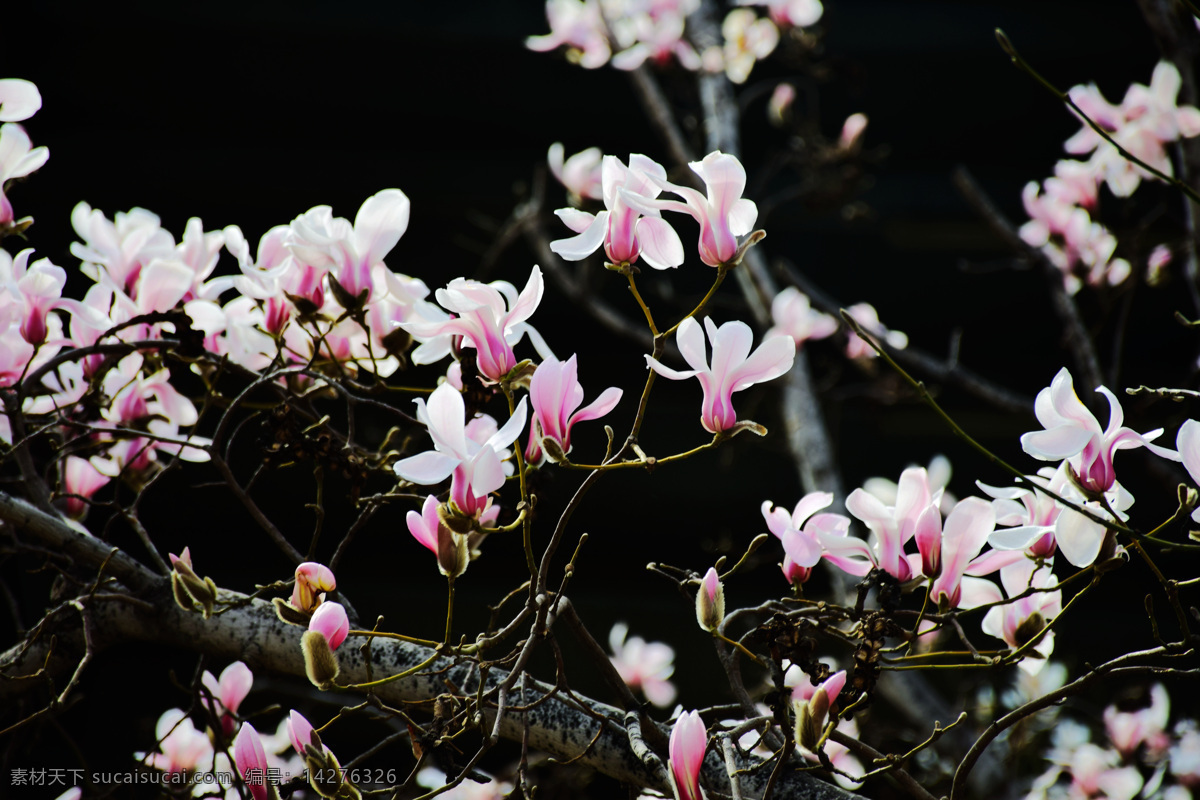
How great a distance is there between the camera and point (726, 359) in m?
0.43

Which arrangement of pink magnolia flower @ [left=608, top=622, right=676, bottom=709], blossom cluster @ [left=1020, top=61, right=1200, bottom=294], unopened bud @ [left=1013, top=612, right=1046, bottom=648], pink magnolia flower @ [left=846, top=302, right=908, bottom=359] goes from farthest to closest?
pink magnolia flower @ [left=846, top=302, right=908, bottom=359] → pink magnolia flower @ [left=608, top=622, right=676, bottom=709] → blossom cluster @ [left=1020, top=61, right=1200, bottom=294] → unopened bud @ [left=1013, top=612, right=1046, bottom=648]

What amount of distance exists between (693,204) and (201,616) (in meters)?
0.45

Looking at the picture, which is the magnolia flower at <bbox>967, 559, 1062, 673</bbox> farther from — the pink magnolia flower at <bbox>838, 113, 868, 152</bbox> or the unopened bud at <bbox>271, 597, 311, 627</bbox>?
the pink magnolia flower at <bbox>838, 113, 868, 152</bbox>

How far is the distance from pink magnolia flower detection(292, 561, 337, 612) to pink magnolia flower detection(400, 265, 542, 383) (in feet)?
0.46

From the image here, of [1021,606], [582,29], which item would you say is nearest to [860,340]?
[582,29]

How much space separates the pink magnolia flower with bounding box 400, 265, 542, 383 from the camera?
440 mm

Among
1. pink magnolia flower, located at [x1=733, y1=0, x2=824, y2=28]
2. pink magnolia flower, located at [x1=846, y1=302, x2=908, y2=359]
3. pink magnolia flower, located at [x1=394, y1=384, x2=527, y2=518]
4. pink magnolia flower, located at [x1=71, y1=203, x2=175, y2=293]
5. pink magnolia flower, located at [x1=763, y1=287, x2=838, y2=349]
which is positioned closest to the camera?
pink magnolia flower, located at [x1=394, y1=384, x2=527, y2=518]

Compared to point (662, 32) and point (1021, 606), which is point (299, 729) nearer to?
point (1021, 606)

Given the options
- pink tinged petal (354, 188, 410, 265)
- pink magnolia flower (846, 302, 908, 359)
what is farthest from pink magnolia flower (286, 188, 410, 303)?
pink magnolia flower (846, 302, 908, 359)

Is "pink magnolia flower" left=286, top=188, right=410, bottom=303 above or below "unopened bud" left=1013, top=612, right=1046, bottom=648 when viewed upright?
above

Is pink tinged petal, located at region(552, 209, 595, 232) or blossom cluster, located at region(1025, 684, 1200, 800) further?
blossom cluster, located at region(1025, 684, 1200, 800)

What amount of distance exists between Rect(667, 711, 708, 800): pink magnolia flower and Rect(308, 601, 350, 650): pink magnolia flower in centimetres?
18

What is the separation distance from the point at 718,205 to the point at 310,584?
305mm

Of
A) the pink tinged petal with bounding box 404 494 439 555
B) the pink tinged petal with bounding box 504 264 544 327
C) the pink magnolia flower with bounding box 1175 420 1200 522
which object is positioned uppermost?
the pink tinged petal with bounding box 504 264 544 327
